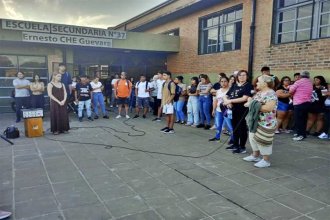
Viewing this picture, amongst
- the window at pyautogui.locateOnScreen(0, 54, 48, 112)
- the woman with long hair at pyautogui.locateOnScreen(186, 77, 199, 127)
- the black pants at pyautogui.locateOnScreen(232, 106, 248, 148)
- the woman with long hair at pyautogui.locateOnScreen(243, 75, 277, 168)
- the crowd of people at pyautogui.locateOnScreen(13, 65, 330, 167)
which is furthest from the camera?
the window at pyautogui.locateOnScreen(0, 54, 48, 112)

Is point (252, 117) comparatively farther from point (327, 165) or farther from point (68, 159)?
point (68, 159)

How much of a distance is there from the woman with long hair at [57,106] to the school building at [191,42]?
4128 mm

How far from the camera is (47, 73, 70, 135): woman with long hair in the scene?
7320mm

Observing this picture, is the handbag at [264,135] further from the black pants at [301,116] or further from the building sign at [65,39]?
the building sign at [65,39]

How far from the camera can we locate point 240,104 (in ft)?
17.6

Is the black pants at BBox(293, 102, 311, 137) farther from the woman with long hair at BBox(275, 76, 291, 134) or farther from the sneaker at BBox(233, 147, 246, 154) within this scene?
the sneaker at BBox(233, 147, 246, 154)

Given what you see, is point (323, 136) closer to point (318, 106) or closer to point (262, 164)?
point (318, 106)

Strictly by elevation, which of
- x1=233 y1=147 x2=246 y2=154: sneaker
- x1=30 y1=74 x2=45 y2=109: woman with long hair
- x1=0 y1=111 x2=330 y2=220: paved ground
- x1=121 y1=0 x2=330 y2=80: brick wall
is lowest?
x1=0 y1=111 x2=330 y2=220: paved ground

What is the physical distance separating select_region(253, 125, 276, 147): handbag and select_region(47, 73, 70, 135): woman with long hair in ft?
17.3

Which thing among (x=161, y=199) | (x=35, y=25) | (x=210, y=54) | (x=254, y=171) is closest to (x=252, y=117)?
(x=254, y=171)

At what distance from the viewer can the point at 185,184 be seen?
3898 mm

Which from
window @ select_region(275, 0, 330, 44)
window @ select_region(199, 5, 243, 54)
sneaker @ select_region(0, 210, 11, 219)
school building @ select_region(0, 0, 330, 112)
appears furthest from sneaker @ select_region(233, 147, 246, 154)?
window @ select_region(199, 5, 243, 54)

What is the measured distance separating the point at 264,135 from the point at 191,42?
29.0ft

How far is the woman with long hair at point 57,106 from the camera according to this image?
7.32m
